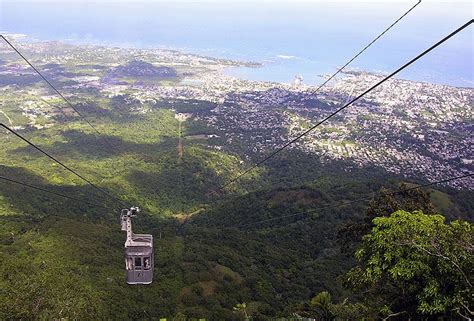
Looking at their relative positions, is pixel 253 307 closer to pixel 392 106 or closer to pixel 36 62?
pixel 392 106

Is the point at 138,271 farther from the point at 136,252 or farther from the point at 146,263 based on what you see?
the point at 136,252

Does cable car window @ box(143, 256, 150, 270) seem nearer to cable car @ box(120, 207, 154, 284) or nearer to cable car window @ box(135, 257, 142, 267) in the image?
cable car @ box(120, 207, 154, 284)

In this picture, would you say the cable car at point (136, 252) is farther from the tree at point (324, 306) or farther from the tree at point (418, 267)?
the tree at point (418, 267)

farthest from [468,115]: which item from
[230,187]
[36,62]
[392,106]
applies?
[36,62]

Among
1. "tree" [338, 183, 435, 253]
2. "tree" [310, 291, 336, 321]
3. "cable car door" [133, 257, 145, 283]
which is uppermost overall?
"tree" [338, 183, 435, 253]

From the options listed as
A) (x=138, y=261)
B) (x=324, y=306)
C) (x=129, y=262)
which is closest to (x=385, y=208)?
(x=324, y=306)

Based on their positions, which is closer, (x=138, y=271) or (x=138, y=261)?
(x=138, y=261)

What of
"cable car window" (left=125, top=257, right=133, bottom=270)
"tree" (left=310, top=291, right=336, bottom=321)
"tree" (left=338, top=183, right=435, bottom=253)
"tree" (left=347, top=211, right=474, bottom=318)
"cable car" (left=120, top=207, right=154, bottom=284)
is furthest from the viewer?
"tree" (left=338, top=183, right=435, bottom=253)

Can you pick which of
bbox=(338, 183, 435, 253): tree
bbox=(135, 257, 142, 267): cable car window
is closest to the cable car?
bbox=(135, 257, 142, 267): cable car window

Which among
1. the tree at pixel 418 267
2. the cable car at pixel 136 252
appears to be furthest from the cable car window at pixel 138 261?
the tree at pixel 418 267
